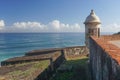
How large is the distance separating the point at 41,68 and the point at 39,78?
940mm

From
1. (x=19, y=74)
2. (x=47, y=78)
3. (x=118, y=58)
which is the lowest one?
(x=47, y=78)

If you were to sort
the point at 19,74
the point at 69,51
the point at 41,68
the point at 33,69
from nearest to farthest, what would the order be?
the point at 19,74
the point at 33,69
the point at 41,68
the point at 69,51

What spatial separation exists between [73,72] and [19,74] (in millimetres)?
5995

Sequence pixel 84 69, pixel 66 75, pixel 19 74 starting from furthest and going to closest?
1. pixel 84 69
2. pixel 66 75
3. pixel 19 74

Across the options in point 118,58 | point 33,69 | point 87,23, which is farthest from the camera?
point 87,23

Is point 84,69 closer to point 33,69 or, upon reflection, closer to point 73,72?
point 73,72

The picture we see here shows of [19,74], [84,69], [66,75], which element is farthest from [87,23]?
[19,74]

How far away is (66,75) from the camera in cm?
1788

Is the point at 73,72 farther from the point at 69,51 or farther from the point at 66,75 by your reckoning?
the point at 69,51

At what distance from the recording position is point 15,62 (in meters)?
20.0

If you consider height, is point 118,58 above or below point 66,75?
above

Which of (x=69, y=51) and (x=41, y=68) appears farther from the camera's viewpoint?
(x=69, y=51)

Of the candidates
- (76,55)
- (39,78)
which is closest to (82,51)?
(76,55)

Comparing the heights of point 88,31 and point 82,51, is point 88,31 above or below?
above
